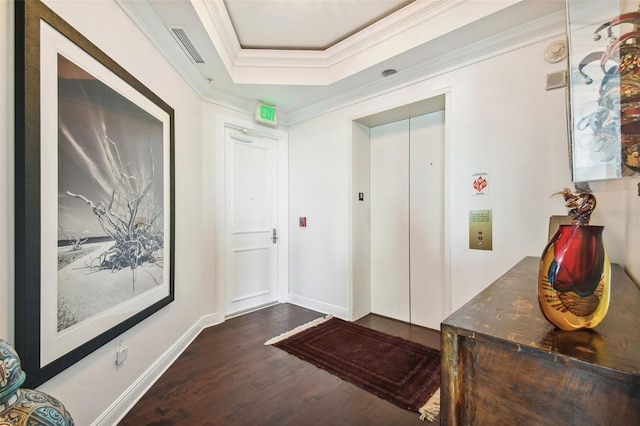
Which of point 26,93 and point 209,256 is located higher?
point 26,93

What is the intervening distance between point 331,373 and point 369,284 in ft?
4.83

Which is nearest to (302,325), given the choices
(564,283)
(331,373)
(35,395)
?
(331,373)

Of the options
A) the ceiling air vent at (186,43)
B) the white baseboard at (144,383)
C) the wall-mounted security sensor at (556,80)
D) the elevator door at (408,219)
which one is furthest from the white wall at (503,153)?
the white baseboard at (144,383)

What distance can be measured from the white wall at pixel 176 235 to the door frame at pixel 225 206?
12 cm

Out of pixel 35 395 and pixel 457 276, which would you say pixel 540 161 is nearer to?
pixel 457 276

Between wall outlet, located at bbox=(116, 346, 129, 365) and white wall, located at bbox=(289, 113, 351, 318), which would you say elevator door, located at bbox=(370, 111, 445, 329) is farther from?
wall outlet, located at bbox=(116, 346, 129, 365)

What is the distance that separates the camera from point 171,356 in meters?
2.30

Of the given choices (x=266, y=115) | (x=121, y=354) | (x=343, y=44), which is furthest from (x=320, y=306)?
(x=343, y=44)

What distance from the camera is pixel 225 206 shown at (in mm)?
3246

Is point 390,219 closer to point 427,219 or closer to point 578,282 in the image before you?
point 427,219

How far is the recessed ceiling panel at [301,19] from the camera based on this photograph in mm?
2203

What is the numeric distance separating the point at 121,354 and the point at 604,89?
8.84 feet

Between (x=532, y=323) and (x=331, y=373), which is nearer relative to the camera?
(x=532, y=323)

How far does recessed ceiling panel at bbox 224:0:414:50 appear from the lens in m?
2.20
